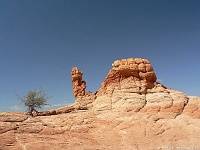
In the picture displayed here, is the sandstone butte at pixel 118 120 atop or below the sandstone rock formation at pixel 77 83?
below

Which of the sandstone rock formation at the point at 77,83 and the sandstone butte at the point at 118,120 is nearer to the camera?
the sandstone butte at the point at 118,120

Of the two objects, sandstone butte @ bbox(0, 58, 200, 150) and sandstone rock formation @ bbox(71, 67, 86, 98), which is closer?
sandstone butte @ bbox(0, 58, 200, 150)

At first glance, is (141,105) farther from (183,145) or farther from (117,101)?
(183,145)

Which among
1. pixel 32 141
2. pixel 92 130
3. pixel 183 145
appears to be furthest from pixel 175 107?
pixel 32 141

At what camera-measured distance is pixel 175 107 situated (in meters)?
31.1

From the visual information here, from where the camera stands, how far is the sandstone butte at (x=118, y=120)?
24.9 metres

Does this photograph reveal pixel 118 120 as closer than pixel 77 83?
Yes

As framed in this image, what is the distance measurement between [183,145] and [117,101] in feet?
29.6

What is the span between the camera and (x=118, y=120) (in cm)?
2880

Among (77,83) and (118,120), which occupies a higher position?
(77,83)

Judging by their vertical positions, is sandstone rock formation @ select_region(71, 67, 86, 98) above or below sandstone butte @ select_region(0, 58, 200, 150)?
above

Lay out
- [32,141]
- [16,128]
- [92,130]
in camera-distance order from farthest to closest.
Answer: [92,130]
[16,128]
[32,141]

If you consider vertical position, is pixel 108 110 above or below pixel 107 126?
above

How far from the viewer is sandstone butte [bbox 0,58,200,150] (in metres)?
24.9
